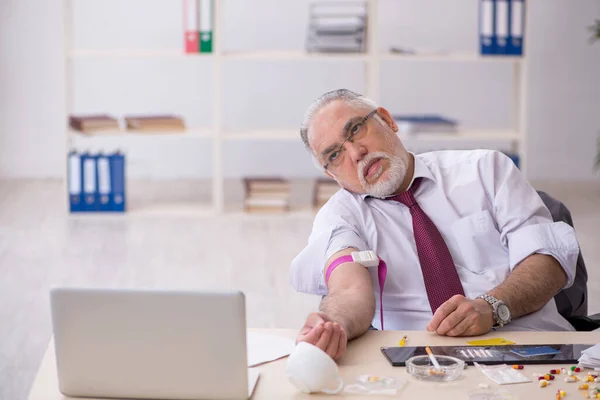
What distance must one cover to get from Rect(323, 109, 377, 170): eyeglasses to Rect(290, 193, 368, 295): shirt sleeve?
0.39 feet

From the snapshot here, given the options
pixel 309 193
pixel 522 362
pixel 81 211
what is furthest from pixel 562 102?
pixel 522 362

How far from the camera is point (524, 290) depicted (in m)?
2.01

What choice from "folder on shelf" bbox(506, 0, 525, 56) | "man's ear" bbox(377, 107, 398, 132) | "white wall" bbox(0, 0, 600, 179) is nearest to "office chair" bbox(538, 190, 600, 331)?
"man's ear" bbox(377, 107, 398, 132)

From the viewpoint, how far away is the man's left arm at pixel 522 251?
183cm

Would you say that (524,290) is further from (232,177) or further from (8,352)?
(232,177)

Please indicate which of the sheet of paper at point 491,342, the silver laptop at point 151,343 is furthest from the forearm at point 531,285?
the silver laptop at point 151,343

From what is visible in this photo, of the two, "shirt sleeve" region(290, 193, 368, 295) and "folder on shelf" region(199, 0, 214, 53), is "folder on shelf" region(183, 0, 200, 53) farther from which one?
"shirt sleeve" region(290, 193, 368, 295)

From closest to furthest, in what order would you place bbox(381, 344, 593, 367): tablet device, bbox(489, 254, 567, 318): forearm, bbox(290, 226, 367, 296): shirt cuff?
1. bbox(381, 344, 593, 367): tablet device
2. bbox(489, 254, 567, 318): forearm
3. bbox(290, 226, 367, 296): shirt cuff

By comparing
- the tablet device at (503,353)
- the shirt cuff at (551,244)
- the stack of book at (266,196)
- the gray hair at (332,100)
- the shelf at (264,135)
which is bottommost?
the stack of book at (266,196)

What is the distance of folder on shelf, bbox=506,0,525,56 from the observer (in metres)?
5.65

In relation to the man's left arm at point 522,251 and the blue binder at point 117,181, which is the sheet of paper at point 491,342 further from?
the blue binder at point 117,181

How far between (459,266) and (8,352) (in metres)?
1.84

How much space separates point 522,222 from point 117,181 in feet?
13.0

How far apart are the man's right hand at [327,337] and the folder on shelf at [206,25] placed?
4.20 m
